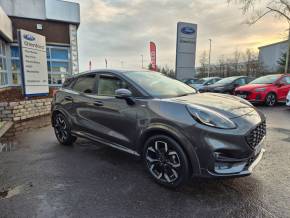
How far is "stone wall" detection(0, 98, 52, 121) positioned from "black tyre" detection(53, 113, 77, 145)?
355cm

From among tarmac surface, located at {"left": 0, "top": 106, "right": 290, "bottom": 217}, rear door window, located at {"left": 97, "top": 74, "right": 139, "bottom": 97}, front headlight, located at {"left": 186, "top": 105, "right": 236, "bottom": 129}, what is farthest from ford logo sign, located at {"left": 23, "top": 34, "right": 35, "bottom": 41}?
front headlight, located at {"left": 186, "top": 105, "right": 236, "bottom": 129}

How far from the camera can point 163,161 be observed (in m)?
3.21

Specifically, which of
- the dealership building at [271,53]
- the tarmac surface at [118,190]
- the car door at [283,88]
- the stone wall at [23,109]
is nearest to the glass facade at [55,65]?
the stone wall at [23,109]

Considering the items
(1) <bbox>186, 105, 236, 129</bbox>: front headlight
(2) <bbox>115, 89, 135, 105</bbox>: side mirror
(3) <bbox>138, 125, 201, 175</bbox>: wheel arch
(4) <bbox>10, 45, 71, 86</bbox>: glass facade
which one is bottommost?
(3) <bbox>138, 125, 201, 175</bbox>: wheel arch

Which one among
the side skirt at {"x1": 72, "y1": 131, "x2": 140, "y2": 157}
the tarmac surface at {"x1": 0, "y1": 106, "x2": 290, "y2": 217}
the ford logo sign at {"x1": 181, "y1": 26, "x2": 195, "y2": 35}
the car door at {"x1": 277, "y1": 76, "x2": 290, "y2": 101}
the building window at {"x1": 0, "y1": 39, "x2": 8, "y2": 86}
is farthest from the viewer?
the ford logo sign at {"x1": 181, "y1": 26, "x2": 195, "y2": 35}

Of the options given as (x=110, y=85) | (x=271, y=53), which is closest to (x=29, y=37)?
(x=110, y=85)

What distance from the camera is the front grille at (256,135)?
288 centimetres

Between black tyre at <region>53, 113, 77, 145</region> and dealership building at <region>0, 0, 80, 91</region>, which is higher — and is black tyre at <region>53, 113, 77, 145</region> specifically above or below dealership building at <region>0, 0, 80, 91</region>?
below

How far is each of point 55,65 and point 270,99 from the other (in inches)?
530

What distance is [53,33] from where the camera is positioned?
1580cm

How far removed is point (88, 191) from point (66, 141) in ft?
7.55

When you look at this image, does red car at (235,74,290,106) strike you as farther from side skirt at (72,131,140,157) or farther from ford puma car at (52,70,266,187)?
side skirt at (72,131,140,157)

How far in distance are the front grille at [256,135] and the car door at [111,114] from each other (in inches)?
61.8

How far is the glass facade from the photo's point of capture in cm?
1536
